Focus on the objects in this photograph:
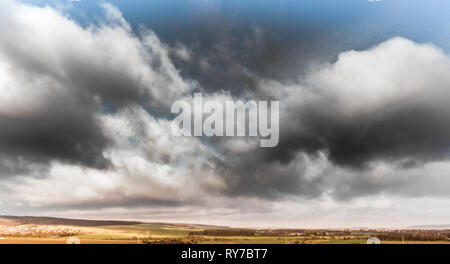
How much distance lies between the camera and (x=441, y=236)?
21.4 m
